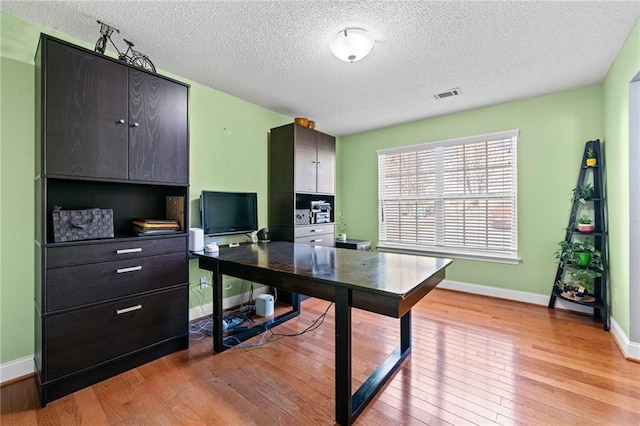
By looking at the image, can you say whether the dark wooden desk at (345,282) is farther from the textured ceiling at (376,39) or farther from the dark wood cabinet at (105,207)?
the textured ceiling at (376,39)

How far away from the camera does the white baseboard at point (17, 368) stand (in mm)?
1883

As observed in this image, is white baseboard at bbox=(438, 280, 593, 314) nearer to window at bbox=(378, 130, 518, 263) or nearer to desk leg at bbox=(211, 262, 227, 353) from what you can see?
window at bbox=(378, 130, 518, 263)

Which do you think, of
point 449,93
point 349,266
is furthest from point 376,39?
point 349,266

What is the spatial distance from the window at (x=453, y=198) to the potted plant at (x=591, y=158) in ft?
2.18

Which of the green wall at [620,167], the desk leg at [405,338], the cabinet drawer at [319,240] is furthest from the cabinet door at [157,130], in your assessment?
the green wall at [620,167]

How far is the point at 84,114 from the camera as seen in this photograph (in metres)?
1.85

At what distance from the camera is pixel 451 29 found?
80.6 inches

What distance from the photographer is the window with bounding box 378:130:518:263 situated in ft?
11.7

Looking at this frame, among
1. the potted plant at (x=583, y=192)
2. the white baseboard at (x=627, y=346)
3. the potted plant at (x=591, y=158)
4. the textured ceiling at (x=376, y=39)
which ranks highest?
the textured ceiling at (x=376, y=39)

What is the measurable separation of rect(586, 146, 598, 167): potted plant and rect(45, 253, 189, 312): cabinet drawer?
4.08m

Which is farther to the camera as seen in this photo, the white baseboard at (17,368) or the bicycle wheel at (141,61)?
the bicycle wheel at (141,61)

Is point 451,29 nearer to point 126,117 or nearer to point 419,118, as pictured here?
point 419,118

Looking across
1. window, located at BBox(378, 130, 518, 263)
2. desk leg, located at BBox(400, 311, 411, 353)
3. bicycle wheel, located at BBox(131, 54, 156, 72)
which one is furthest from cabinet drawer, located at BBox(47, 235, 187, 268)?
window, located at BBox(378, 130, 518, 263)

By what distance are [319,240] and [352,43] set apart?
2.53 m
